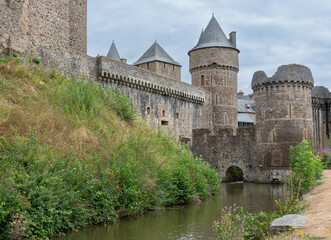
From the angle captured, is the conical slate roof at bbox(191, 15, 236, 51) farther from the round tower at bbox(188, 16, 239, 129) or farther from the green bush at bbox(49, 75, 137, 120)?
the green bush at bbox(49, 75, 137, 120)

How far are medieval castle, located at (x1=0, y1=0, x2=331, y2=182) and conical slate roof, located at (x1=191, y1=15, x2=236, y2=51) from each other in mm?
77

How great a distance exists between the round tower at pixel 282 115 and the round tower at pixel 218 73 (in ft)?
15.4

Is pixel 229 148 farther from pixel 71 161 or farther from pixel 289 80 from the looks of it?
pixel 71 161

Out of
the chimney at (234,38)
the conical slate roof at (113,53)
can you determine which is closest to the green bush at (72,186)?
the chimney at (234,38)

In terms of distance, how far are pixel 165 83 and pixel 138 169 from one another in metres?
12.5

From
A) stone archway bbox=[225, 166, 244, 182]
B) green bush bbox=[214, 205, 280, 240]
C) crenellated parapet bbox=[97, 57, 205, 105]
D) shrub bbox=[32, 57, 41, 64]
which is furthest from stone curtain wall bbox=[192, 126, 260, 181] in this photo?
green bush bbox=[214, 205, 280, 240]

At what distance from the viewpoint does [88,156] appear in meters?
9.51

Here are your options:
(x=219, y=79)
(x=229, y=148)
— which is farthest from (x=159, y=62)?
(x=229, y=148)

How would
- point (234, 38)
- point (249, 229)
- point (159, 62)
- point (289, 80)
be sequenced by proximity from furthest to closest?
1. point (159, 62)
2. point (234, 38)
3. point (289, 80)
4. point (249, 229)

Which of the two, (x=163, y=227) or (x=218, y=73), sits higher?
(x=218, y=73)

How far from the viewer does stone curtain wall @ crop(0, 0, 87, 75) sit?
1224 cm

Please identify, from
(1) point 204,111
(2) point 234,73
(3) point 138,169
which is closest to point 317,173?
(3) point 138,169

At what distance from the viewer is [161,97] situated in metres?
21.8

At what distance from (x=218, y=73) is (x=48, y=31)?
623 inches
